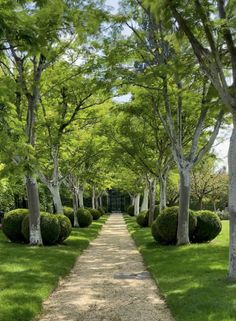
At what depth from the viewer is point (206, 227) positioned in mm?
16422

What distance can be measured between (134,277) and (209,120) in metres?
9.59

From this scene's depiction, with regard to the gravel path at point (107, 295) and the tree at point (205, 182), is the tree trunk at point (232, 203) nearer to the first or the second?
the gravel path at point (107, 295)

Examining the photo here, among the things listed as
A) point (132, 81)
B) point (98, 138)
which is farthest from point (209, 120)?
point (98, 138)

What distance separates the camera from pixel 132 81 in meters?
13.6

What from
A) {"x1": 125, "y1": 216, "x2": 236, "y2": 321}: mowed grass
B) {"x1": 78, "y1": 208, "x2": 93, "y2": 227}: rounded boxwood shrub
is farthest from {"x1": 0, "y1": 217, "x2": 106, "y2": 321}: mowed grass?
{"x1": 78, "y1": 208, "x2": 93, "y2": 227}: rounded boxwood shrub

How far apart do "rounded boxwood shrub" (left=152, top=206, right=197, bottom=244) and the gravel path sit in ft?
8.75

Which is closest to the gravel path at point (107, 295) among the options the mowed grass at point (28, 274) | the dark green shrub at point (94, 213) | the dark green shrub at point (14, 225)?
the mowed grass at point (28, 274)

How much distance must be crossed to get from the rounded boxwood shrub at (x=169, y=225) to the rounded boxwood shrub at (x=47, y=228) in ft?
11.9

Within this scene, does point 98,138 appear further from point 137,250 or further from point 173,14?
point 173,14

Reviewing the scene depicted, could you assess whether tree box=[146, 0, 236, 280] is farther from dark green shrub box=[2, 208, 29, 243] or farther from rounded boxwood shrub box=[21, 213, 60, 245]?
dark green shrub box=[2, 208, 29, 243]

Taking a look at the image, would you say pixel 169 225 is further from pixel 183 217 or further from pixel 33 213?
pixel 33 213

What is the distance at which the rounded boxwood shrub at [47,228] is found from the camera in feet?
53.4

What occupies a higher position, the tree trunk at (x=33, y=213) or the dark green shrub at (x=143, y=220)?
the tree trunk at (x=33, y=213)

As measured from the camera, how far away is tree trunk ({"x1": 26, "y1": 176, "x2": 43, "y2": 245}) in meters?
15.8
